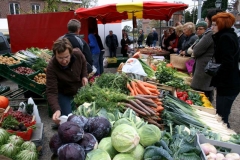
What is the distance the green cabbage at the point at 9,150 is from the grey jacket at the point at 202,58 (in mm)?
3392

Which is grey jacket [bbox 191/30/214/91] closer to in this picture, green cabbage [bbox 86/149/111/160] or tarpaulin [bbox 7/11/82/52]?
green cabbage [bbox 86/149/111/160]

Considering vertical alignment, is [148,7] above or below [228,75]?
above

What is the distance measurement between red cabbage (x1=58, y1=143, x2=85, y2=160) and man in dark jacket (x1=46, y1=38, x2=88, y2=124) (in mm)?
1078

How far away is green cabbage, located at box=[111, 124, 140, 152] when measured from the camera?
1.65 meters

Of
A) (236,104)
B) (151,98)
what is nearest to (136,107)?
(151,98)

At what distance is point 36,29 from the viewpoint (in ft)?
33.1

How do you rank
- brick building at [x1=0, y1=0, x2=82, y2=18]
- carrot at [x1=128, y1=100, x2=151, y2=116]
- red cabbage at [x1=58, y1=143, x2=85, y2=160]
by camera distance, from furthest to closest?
brick building at [x1=0, y1=0, x2=82, y2=18] → carrot at [x1=128, y1=100, x2=151, y2=116] → red cabbage at [x1=58, y1=143, x2=85, y2=160]

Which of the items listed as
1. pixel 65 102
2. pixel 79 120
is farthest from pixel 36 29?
pixel 79 120

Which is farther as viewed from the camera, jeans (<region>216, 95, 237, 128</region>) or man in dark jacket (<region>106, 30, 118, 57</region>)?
man in dark jacket (<region>106, 30, 118, 57</region>)

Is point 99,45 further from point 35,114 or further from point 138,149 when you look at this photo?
point 138,149

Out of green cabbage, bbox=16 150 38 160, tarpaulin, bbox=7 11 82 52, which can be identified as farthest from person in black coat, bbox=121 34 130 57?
green cabbage, bbox=16 150 38 160

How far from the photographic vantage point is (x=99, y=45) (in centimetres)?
888

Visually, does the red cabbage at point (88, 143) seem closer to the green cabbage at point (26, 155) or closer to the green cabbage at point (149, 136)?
the green cabbage at point (149, 136)

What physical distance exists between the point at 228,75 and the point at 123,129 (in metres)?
2.40
